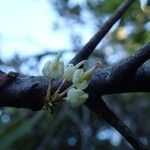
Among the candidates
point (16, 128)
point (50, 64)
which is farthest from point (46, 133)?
point (50, 64)

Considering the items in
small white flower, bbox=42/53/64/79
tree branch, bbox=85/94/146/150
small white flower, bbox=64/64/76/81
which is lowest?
tree branch, bbox=85/94/146/150

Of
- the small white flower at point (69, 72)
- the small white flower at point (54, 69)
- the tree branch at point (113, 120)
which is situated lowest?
the tree branch at point (113, 120)

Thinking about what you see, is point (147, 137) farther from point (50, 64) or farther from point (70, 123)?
point (50, 64)

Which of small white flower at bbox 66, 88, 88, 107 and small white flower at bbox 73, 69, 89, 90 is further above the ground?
small white flower at bbox 73, 69, 89, 90

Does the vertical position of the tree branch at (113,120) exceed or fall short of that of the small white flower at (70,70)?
it falls short

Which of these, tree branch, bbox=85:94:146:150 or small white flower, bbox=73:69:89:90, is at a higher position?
small white flower, bbox=73:69:89:90
